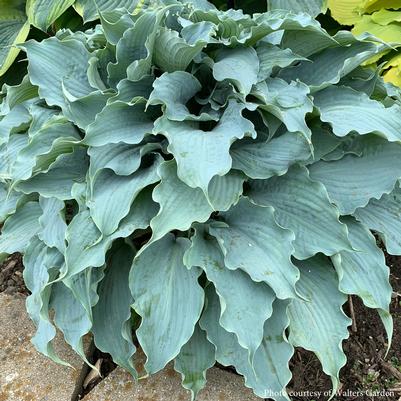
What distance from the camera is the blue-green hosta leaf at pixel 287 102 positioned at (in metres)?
1.42

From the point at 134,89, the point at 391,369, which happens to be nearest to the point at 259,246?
the point at 134,89

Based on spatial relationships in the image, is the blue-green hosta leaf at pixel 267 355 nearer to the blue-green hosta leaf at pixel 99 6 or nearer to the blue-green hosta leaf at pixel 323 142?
the blue-green hosta leaf at pixel 323 142

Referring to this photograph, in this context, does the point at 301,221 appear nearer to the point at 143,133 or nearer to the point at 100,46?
the point at 143,133

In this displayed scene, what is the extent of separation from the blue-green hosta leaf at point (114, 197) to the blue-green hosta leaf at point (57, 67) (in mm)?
334

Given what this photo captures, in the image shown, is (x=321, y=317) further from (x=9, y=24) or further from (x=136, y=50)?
(x=9, y=24)

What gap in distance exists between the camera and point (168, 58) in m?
1.55

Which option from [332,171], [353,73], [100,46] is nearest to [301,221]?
[332,171]

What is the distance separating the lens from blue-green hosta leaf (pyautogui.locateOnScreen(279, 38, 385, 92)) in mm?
1650

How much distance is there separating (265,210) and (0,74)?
2.01 metres

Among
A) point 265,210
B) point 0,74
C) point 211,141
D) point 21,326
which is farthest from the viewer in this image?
point 0,74

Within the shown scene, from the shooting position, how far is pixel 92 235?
1.46 metres

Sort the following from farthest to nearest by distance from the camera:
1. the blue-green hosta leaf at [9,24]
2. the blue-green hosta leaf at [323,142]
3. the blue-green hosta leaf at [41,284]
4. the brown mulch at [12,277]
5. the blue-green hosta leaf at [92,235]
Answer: the blue-green hosta leaf at [9,24] < the brown mulch at [12,277] < the blue-green hosta leaf at [323,142] < the blue-green hosta leaf at [41,284] < the blue-green hosta leaf at [92,235]

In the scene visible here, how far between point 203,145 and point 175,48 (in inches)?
13.0

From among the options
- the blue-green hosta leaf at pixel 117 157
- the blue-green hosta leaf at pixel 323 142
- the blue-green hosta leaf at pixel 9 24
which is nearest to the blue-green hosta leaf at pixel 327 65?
the blue-green hosta leaf at pixel 323 142
